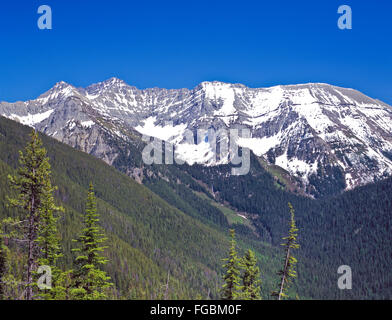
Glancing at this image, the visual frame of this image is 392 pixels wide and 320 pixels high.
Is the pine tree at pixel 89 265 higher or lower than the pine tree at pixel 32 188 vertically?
lower

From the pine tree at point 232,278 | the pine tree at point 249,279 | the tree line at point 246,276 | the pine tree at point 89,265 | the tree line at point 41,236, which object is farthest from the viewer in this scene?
the pine tree at point 249,279

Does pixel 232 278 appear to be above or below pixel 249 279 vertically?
above

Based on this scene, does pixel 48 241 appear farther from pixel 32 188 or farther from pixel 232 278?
pixel 232 278

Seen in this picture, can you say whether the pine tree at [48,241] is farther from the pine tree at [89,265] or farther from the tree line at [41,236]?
the pine tree at [89,265]

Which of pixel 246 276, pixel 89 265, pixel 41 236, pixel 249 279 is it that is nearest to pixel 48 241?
pixel 41 236

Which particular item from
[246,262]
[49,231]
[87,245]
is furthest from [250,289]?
[49,231]

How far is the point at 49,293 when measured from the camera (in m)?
37.2

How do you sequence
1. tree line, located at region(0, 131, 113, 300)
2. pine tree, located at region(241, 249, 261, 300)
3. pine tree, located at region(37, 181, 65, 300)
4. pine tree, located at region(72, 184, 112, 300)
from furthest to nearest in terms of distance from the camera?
1. pine tree, located at region(241, 249, 261, 300)
2. pine tree, located at region(72, 184, 112, 300)
3. pine tree, located at region(37, 181, 65, 300)
4. tree line, located at region(0, 131, 113, 300)

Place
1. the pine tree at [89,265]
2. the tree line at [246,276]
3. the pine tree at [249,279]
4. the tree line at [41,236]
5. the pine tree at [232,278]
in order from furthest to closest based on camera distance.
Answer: the pine tree at [249,279] < the pine tree at [232,278] < the tree line at [246,276] < the pine tree at [89,265] < the tree line at [41,236]

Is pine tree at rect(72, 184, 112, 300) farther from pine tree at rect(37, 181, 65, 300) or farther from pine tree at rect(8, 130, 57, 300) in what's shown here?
pine tree at rect(8, 130, 57, 300)

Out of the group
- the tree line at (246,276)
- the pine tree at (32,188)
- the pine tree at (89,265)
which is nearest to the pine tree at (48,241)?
the pine tree at (32,188)

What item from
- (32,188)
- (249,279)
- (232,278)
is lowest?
(249,279)

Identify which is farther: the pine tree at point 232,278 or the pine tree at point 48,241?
the pine tree at point 232,278

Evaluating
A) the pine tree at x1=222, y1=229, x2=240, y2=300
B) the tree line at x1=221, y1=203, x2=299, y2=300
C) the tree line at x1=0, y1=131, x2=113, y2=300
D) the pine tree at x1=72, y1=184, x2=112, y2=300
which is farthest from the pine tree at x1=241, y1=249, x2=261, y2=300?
the tree line at x1=0, y1=131, x2=113, y2=300
